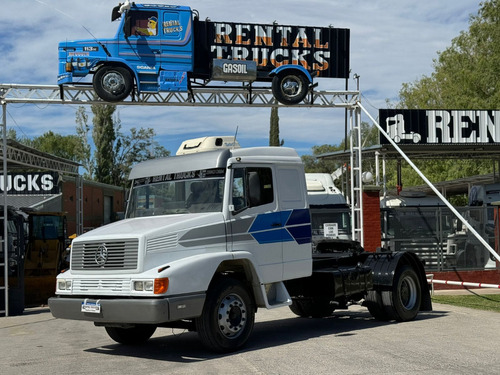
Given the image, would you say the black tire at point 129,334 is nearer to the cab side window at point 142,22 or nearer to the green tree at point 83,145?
the cab side window at point 142,22

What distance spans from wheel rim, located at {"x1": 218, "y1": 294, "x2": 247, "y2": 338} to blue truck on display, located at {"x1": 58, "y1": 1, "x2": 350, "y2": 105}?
332 inches

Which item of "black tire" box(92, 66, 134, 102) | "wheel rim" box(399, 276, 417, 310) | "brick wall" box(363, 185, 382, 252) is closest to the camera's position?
"wheel rim" box(399, 276, 417, 310)

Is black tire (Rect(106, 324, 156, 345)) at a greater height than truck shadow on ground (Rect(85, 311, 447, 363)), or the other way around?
black tire (Rect(106, 324, 156, 345))

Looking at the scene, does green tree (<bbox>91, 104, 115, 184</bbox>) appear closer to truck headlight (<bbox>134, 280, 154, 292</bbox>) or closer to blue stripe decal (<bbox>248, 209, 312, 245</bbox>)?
blue stripe decal (<bbox>248, 209, 312, 245</bbox>)

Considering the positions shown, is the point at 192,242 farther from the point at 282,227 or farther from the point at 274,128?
the point at 274,128

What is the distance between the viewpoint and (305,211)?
1079cm

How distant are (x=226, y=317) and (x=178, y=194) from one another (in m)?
1.90

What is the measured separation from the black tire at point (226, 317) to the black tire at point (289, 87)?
8591mm

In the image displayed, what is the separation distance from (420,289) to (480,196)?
1427cm

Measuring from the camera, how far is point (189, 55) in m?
17.2

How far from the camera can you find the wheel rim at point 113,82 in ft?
53.6

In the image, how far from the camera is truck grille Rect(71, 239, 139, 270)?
8.79 m

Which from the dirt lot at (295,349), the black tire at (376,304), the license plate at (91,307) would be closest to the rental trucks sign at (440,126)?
the dirt lot at (295,349)

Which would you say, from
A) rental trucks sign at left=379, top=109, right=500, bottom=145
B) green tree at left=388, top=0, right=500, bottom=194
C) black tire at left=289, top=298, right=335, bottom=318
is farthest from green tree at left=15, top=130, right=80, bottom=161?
black tire at left=289, top=298, right=335, bottom=318
